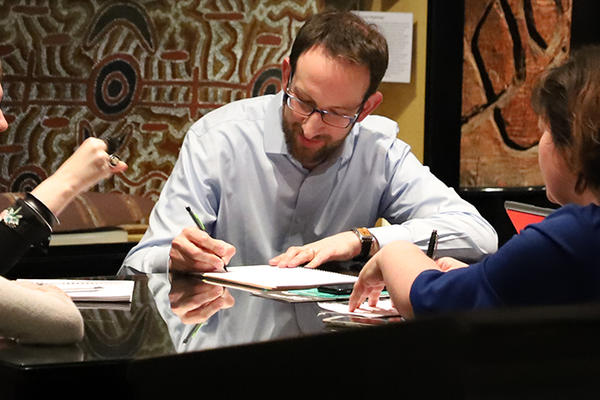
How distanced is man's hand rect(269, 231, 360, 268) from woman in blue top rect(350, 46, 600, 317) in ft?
2.26

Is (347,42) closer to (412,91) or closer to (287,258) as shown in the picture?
(287,258)

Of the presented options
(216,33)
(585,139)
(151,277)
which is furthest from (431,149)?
(585,139)

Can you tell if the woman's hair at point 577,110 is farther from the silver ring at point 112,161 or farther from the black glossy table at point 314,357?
the silver ring at point 112,161

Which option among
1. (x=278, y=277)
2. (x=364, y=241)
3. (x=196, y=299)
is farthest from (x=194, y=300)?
(x=364, y=241)

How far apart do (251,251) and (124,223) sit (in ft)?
3.96

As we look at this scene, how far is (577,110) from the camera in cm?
130

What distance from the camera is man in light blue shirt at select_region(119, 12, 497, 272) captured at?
248 cm

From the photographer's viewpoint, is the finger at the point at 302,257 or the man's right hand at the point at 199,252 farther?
the finger at the point at 302,257

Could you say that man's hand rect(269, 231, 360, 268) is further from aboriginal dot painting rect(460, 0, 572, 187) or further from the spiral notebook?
aboriginal dot painting rect(460, 0, 572, 187)

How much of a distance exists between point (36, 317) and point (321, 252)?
108 cm

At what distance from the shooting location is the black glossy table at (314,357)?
1.85 feet

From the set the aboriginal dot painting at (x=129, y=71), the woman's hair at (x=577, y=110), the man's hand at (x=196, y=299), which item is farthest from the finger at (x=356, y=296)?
the aboriginal dot painting at (x=129, y=71)

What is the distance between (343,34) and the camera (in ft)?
8.32

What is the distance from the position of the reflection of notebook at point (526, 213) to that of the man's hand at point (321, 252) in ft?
1.33
